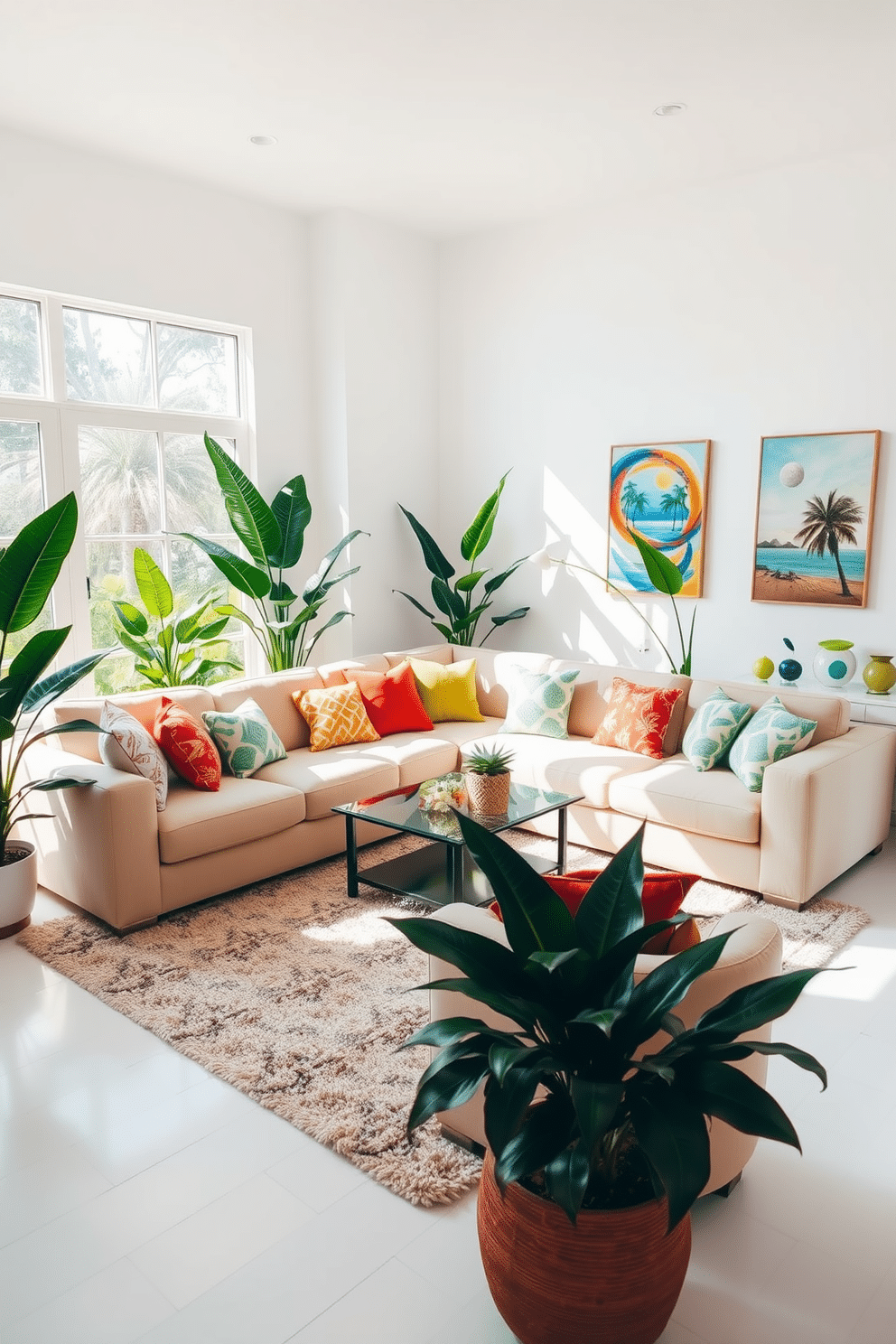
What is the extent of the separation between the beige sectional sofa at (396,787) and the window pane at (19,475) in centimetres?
112

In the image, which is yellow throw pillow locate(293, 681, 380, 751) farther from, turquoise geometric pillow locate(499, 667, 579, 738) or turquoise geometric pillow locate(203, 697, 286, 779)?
turquoise geometric pillow locate(499, 667, 579, 738)

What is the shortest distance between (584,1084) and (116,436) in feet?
14.2

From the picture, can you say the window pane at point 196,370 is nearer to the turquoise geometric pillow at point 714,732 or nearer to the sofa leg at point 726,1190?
the turquoise geometric pillow at point 714,732

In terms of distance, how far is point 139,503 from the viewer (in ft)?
16.4

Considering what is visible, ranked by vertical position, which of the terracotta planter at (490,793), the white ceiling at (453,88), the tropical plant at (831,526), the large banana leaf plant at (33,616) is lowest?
the terracotta planter at (490,793)

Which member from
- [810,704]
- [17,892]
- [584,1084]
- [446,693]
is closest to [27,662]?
[17,892]

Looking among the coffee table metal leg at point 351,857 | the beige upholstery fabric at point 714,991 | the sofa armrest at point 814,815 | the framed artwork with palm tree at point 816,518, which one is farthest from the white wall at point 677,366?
the beige upholstery fabric at point 714,991

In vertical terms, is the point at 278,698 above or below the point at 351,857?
above

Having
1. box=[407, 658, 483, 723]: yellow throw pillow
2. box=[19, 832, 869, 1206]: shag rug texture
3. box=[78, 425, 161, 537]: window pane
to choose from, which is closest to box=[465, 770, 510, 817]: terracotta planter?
box=[19, 832, 869, 1206]: shag rug texture

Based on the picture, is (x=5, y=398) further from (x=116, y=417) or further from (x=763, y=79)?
(x=763, y=79)

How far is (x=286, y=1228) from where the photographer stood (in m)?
2.04

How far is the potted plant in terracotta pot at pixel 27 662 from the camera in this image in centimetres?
333

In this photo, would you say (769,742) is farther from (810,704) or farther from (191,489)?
(191,489)

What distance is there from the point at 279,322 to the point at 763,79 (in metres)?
2.84
